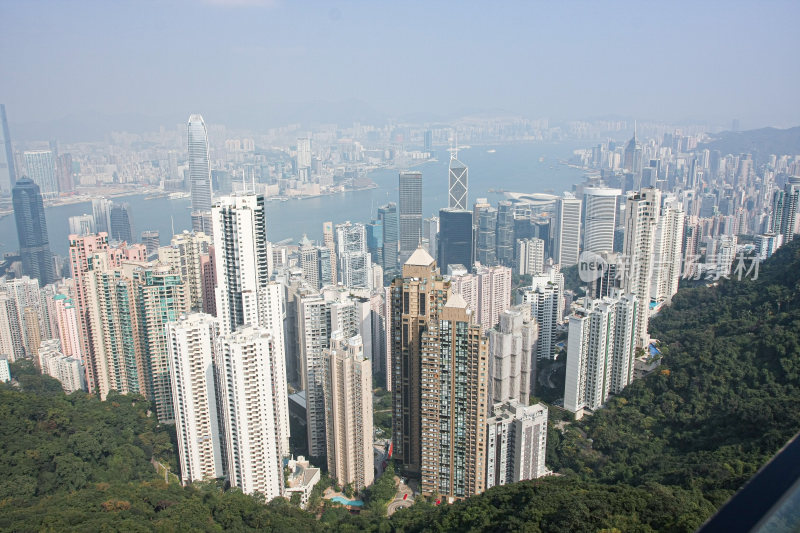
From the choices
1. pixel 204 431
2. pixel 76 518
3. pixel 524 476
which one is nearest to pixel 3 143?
pixel 204 431

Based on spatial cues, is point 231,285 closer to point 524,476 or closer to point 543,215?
point 524,476

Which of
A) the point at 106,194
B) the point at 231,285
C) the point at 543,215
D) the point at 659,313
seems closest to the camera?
the point at 231,285

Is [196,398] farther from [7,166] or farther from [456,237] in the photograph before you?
[456,237]

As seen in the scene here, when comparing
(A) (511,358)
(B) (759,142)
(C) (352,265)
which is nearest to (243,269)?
(A) (511,358)

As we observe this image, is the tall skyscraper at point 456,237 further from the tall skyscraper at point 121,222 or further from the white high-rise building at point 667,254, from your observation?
the tall skyscraper at point 121,222

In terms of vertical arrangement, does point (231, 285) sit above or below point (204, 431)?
above

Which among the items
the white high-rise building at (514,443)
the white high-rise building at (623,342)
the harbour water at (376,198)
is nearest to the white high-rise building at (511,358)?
the white high-rise building at (514,443)
